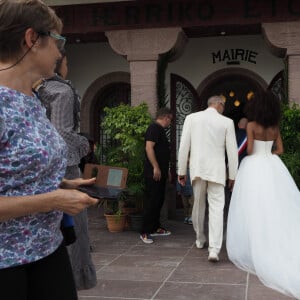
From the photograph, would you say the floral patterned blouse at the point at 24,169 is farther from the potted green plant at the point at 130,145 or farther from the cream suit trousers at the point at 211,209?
the potted green plant at the point at 130,145

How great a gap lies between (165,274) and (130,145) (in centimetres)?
303

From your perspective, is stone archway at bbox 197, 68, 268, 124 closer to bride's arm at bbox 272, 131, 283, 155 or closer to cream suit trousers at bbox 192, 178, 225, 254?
bride's arm at bbox 272, 131, 283, 155

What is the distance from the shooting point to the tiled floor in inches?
190

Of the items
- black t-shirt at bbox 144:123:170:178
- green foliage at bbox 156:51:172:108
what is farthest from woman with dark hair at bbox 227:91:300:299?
green foliage at bbox 156:51:172:108

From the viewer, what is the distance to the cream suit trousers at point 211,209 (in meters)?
6.36

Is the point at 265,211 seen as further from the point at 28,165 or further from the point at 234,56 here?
the point at 234,56

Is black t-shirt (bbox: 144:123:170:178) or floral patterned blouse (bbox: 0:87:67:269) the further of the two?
black t-shirt (bbox: 144:123:170:178)

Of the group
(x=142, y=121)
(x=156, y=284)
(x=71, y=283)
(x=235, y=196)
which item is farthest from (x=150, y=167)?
(x=71, y=283)

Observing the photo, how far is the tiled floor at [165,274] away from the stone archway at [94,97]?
14.7ft

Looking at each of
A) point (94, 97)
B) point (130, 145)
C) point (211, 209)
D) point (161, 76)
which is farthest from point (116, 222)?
point (94, 97)

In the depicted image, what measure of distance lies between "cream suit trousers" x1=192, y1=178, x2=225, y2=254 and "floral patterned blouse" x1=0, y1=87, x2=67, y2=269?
455 cm

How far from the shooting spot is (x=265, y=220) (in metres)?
5.82

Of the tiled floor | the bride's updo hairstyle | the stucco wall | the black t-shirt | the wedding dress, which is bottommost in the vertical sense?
the tiled floor

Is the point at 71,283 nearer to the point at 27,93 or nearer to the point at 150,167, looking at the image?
the point at 27,93
